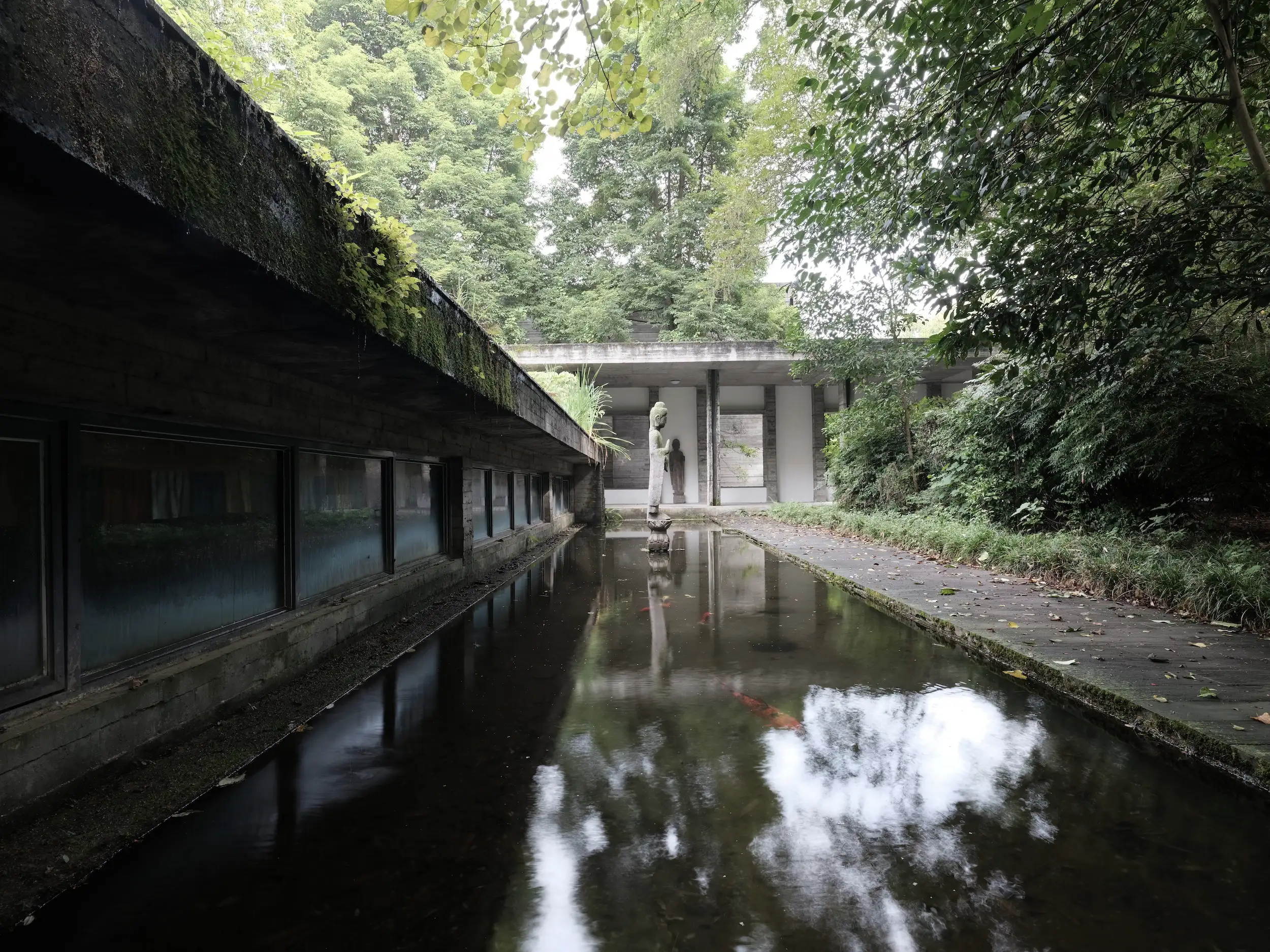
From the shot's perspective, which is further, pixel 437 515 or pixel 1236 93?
pixel 437 515

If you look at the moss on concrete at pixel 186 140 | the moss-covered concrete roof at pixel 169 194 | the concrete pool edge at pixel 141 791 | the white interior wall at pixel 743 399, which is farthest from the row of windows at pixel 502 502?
the white interior wall at pixel 743 399

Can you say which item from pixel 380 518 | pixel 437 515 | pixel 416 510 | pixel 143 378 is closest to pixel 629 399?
pixel 437 515

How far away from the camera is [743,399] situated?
24.5 m

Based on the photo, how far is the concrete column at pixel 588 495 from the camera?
61.5ft

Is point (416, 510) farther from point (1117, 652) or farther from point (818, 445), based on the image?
point (818, 445)

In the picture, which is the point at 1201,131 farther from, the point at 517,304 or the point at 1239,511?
the point at 517,304

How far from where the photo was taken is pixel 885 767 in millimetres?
3070

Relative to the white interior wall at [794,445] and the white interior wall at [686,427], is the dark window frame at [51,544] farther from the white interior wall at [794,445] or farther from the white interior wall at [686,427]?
the white interior wall at [794,445]

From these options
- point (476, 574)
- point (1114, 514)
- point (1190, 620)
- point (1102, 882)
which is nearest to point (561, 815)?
point (1102, 882)

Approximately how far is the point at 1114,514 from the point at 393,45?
31265 millimetres

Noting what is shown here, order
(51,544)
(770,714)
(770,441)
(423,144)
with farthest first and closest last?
(423,144) → (770,441) → (770,714) → (51,544)

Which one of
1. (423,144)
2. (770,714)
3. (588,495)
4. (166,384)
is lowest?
(770,714)

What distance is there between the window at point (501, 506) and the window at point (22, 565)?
740cm

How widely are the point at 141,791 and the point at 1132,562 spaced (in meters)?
7.65
